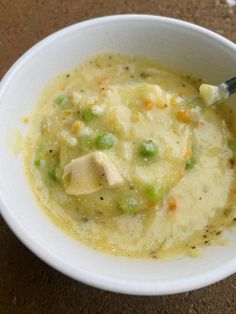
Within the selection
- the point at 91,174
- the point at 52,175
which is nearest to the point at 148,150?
the point at 91,174

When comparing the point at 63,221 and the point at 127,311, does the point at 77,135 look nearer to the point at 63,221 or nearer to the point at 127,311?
the point at 63,221

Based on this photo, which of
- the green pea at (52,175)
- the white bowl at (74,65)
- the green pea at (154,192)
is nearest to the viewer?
the white bowl at (74,65)

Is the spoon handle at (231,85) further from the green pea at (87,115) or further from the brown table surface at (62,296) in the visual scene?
the brown table surface at (62,296)

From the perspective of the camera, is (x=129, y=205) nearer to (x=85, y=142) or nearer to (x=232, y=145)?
(x=85, y=142)

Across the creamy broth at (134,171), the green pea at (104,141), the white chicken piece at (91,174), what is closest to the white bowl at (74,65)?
the creamy broth at (134,171)

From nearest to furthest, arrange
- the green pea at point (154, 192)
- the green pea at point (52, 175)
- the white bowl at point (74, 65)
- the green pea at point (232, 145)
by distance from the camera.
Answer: the white bowl at point (74, 65), the green pea at point (154, 192), the green pea at point (52, 175), the green pea at point (232, 145)

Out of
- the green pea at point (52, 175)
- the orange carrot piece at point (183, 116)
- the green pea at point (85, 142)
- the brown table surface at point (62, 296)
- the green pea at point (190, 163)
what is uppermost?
the orange carrot piece at point (183, 116)

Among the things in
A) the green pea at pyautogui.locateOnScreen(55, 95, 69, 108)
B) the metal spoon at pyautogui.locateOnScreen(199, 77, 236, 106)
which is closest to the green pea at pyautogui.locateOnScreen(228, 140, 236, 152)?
the metal spoon at pyautogui.locateOnScreen(199, 77, 236, 106)
